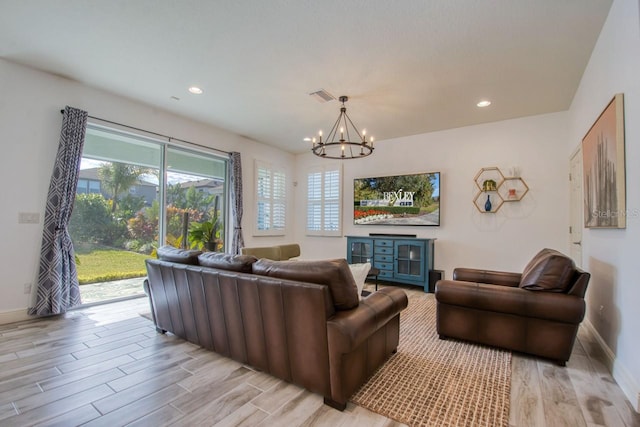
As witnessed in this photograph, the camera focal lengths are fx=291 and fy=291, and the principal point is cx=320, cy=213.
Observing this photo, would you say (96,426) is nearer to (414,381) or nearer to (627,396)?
(414,381)

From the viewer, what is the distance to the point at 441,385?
2.05 meters

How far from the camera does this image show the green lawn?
3.90 metres

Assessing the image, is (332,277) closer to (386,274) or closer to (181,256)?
(181,256)

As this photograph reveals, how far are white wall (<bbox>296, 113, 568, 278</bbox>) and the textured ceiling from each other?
489mm

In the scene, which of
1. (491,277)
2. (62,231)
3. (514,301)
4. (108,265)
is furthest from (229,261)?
(108,265)

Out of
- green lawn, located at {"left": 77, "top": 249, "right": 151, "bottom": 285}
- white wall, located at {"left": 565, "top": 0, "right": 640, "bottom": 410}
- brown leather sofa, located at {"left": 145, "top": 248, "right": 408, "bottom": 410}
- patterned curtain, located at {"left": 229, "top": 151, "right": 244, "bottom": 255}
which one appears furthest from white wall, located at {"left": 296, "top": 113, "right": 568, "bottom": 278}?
green lawn, located at {"left": 77, "top": 249, "right": 151, "bottom": 285}

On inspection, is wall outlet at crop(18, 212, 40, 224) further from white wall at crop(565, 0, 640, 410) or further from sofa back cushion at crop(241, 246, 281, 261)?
white wall at crop(565, 0, 640, 410)

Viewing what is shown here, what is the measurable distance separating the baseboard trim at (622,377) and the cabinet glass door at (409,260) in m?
2.43

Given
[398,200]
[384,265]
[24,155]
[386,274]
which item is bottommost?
[386,274]

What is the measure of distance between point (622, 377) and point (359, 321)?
1.92 metres

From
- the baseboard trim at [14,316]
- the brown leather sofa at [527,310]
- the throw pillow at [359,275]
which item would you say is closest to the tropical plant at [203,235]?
the baseboard trim at [14,316]

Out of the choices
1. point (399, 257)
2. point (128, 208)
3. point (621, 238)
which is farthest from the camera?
point (399, 257)

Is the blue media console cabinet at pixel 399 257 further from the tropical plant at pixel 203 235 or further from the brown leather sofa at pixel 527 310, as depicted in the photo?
the tropical plant at pixel 203 235

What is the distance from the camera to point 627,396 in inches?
74.9
